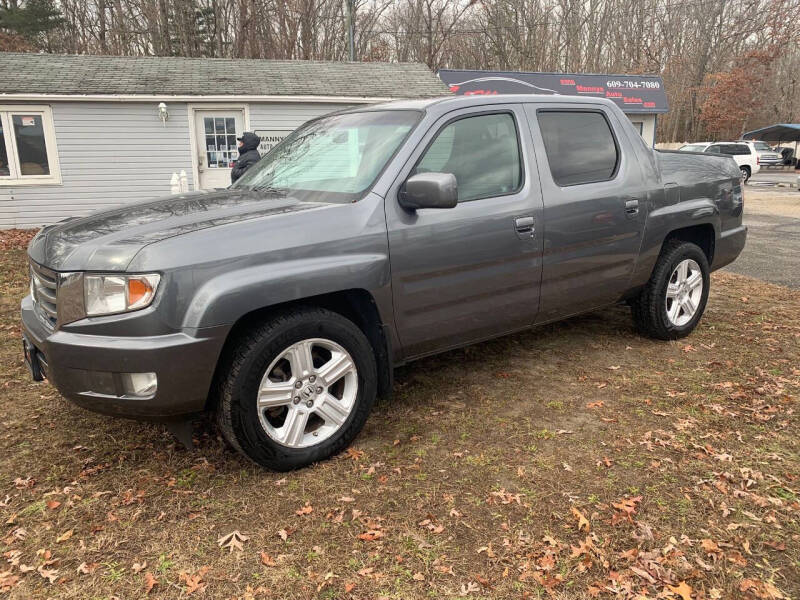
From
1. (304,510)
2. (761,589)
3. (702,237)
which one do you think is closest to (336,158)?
(304,510)

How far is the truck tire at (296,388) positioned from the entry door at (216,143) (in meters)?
11.4

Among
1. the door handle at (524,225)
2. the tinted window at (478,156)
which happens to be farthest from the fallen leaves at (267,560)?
the door handle at (524,225)

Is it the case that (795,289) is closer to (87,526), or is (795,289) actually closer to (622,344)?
(622,344)

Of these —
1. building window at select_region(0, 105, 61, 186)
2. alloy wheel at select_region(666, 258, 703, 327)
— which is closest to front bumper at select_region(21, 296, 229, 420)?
alloy wheel at select_region(666, 258, 703, 327)

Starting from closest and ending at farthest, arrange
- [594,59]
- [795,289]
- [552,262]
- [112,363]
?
[112,363], [552,262], [795,289], [594,59]

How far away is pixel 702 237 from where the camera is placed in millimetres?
5043

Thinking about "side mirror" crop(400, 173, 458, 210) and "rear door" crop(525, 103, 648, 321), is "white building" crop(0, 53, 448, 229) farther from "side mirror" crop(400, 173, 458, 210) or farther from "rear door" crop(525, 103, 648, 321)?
"side mirror" crop(400, 173, 458, 210)

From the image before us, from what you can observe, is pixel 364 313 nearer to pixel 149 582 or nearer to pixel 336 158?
pixel 336 158

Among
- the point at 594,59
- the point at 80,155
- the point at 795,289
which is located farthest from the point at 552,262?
the point at 594,59

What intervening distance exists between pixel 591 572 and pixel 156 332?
6.69ft

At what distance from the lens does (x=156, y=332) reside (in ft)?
8.31

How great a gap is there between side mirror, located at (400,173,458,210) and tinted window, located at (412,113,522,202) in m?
0.26

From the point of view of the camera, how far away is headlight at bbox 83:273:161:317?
99.3 inches

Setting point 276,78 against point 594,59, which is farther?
point 594,59
